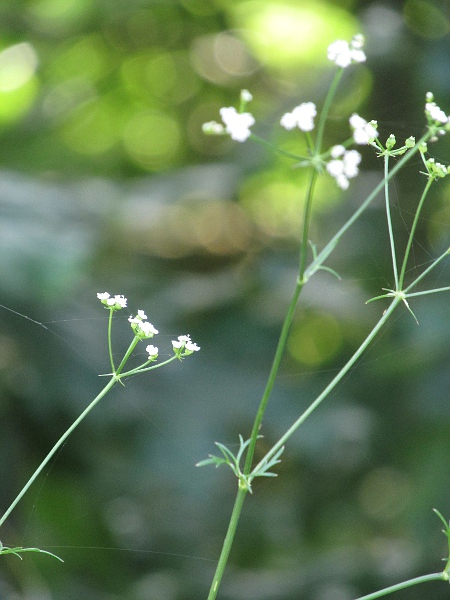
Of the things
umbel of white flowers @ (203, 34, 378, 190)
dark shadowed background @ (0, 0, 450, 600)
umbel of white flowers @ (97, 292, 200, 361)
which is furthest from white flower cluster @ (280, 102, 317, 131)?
dark shadowed background @ (0, 0, 450, 600)

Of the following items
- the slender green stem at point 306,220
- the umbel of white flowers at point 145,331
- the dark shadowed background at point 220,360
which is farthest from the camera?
the dark shadowed background at point 220,360

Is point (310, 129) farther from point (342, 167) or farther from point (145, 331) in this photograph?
point (145, 331)

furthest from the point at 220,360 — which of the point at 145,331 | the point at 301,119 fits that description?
the point at 301,119

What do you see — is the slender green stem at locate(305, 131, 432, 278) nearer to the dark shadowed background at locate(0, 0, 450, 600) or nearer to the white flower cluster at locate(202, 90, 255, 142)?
the white flower cluster at locate(202, 90, 255, 142)

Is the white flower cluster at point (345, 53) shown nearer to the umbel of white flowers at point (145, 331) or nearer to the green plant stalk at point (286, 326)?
the green plant stalk at point (286, 326)

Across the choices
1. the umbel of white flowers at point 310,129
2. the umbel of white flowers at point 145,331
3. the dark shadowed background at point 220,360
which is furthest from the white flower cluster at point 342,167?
the dark shadowed background at point 220,360

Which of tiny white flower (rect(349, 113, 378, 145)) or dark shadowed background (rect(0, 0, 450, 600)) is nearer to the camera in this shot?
tiny white flower (rect(349, 113, 378, 145))

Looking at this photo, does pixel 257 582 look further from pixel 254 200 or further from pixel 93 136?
pixel 93 136

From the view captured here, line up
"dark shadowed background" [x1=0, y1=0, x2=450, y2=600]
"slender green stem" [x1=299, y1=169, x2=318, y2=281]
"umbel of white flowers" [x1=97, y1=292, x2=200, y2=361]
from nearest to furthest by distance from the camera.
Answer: "slender green stem" [x1=299, y1=169, x2=318, y2=281] → "umbel of white flowers" [x1=97, y1=292, x2=200, y2=361] → "dark shadowed background" [x1=0, y1=0, x2=450, y2=600]
